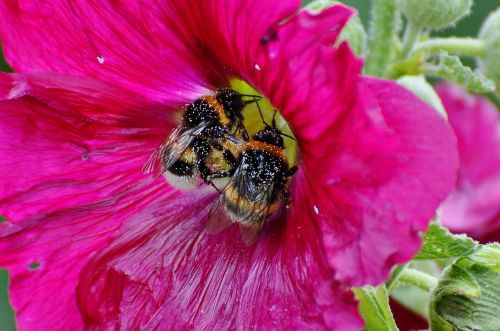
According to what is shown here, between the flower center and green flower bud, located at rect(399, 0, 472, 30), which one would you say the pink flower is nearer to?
green flower bud, located at rect(399, 0, 472, 30)

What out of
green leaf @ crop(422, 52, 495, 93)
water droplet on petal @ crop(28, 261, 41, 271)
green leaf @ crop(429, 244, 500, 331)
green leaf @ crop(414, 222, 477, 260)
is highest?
green leaf @ crop(422, 52, 495, 93)

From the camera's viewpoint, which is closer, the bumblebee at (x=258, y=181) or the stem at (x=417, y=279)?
the bumblebee at (x=258, y=181)

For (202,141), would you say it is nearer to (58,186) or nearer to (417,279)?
(58,186)

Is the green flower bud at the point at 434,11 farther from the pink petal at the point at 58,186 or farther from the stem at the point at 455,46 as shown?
the pink petal at the point at 58,186

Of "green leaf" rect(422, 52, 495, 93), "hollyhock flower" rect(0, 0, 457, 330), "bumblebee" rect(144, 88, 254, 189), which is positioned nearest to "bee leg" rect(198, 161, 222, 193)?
"bumblebee" rect(144, 88, 254, 189)

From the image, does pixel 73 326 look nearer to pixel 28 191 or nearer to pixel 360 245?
pixel 28 191

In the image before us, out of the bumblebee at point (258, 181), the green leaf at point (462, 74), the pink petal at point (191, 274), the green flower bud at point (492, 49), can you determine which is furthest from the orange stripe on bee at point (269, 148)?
the green flower bud at point (492, 49)
